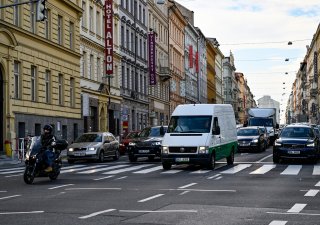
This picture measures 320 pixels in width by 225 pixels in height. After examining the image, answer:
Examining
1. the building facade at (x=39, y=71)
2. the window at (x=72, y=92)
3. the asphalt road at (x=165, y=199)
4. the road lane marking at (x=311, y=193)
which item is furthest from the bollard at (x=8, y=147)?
the road lane marking at (x=311, y=193)

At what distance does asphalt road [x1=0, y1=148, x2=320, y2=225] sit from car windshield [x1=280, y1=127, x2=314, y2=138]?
6.41 meters

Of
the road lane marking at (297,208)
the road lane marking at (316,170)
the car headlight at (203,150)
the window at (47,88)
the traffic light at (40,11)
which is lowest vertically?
the road lane marking at (297,208)

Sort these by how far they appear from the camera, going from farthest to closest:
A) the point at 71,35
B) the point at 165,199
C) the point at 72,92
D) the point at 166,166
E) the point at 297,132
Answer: the point at 72,92, the point at 71,35, the point at 297,132, the point at 166,166, the point at 165,199

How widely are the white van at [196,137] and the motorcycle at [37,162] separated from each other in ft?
16.9

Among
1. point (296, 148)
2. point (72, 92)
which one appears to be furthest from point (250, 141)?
point (72, 92)

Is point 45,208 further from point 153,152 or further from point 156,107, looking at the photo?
point 156,107

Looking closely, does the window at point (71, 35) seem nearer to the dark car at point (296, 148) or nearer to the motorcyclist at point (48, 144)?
the dark car at point (296, 148)

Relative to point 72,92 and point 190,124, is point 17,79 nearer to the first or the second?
point 72,92

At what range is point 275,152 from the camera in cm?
2709

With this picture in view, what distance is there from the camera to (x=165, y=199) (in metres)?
13.6

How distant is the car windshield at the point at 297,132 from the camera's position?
28.3m

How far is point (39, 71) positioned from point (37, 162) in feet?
71.8

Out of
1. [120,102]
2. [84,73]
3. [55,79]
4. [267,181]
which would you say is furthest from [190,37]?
[267,181]

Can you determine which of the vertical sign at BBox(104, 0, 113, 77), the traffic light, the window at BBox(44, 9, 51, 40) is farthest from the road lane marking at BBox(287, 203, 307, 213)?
the vertical sign at BBox(104, 0, 113, 77)
